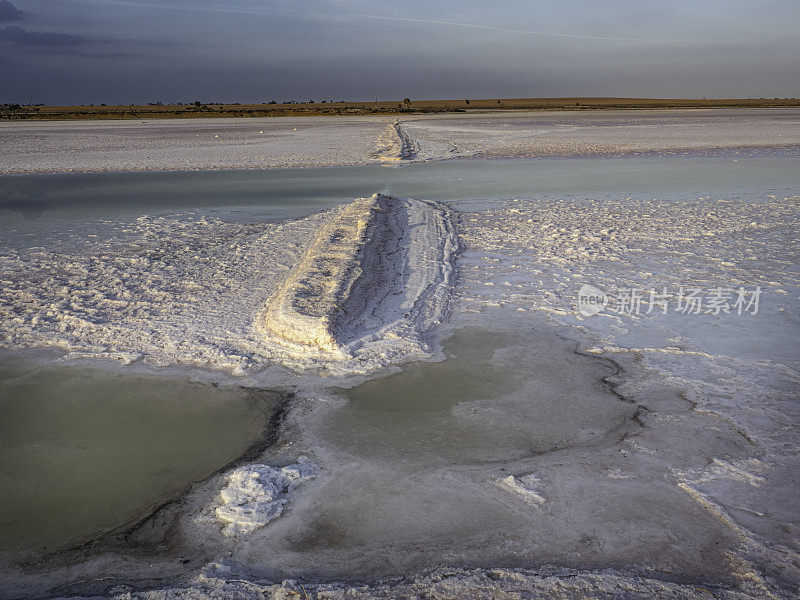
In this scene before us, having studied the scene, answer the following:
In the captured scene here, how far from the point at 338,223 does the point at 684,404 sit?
16.6 ft

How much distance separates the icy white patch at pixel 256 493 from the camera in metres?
2.55

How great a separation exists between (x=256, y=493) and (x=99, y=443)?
1003 millimetres

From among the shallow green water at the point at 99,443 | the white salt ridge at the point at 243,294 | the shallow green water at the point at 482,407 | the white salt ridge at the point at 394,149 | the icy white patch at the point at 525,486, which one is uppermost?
the white salt ridge at the point at 394,149

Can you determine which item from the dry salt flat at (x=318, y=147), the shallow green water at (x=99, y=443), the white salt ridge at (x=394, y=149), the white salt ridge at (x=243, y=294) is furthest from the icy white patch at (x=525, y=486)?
the white salt ridge at (x=394, y=149)

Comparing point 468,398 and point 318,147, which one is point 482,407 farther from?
point 318,147

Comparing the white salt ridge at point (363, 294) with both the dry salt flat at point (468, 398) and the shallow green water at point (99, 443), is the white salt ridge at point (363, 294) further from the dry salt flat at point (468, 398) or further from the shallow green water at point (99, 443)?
the shallow green water at point (99, 443)

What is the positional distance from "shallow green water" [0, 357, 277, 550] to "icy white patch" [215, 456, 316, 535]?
0.22m

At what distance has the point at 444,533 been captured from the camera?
8.10 feet

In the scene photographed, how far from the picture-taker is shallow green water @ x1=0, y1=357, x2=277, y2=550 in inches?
104

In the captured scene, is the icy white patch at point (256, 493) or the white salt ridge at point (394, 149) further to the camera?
the white salt ridge at point (394, 149)

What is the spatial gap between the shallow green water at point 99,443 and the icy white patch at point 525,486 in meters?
1.26

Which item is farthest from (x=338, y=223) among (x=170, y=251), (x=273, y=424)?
(x=273, y=424)

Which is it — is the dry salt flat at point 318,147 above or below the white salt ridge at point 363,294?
above

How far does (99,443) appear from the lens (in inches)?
125
